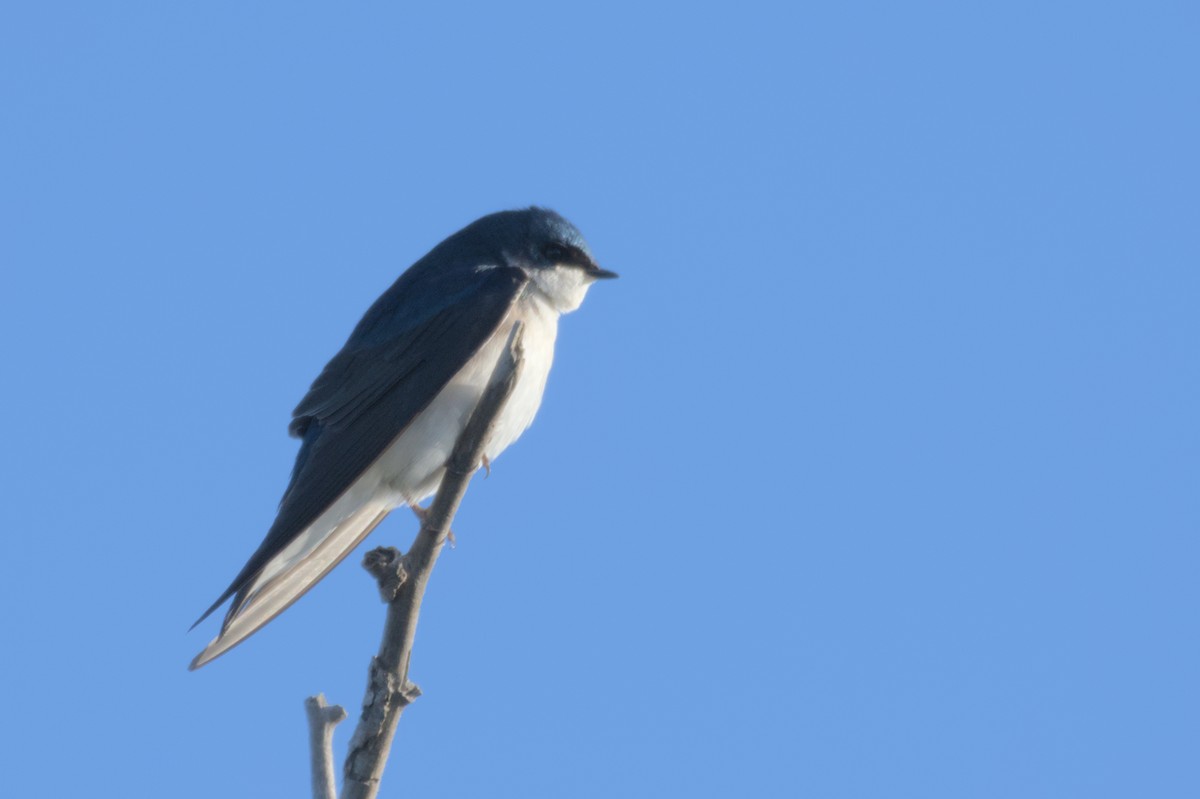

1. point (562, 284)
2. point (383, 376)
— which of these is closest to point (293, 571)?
point (383, 376)

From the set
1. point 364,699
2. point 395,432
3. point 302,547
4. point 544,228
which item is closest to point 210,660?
point 302,547

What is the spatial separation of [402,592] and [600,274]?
3307 millimetres

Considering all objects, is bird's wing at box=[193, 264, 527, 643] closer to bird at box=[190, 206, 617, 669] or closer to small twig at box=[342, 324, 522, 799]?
bird at box=[190, 206, 617, 669]

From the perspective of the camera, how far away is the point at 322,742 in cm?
369

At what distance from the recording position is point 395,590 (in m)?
4.07

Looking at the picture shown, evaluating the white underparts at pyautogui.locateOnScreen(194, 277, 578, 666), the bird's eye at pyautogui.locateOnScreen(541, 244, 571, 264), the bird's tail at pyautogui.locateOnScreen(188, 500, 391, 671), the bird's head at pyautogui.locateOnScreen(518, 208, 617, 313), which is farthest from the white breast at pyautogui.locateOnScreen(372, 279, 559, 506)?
the bird's eye at pyautogui.locateOnScreen(541, 244, 571, 264)

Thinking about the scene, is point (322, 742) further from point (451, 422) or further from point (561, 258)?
point (561, 258)

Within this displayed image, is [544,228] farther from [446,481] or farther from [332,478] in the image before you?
[446,481]

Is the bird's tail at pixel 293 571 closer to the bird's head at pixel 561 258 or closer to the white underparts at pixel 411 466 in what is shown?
the white underparts at pixel 411 466

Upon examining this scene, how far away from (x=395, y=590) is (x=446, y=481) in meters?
0.44

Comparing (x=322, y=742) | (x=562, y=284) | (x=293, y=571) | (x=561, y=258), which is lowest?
(x=322, y=742)

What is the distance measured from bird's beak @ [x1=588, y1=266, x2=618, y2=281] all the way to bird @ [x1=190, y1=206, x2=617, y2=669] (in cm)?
20

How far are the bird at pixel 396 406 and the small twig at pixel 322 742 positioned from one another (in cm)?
181

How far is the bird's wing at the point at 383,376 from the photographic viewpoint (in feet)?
19.5
